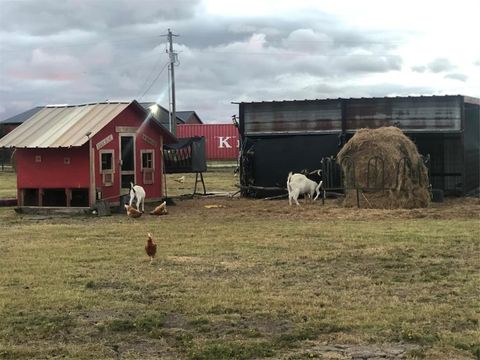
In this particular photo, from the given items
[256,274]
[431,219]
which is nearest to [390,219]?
[431,219]

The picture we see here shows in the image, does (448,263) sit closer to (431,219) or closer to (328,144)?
(431,219)

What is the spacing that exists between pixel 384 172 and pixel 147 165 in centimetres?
772

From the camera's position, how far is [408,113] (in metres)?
22.2

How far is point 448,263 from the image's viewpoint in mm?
9336

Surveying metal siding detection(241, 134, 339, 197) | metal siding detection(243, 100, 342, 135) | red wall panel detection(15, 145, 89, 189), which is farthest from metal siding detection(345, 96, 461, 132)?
red wall panel detection(15, 145, 89, 189)

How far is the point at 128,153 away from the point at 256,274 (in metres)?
12.5

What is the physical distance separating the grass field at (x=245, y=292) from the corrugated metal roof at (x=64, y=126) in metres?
5.02

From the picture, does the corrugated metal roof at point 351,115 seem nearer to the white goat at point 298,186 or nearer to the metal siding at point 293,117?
the metal siding at point 293,117

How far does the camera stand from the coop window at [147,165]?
20.9 m

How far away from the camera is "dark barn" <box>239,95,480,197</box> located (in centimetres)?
2192

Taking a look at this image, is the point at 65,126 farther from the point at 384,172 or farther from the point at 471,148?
the point at 471,148

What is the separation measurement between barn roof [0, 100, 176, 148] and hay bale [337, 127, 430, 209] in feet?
22.1

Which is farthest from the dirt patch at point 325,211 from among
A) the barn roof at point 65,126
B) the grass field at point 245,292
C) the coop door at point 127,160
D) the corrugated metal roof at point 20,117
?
the corrugated metal roof at point 20,117

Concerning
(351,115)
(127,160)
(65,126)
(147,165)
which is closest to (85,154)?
(65,126)
